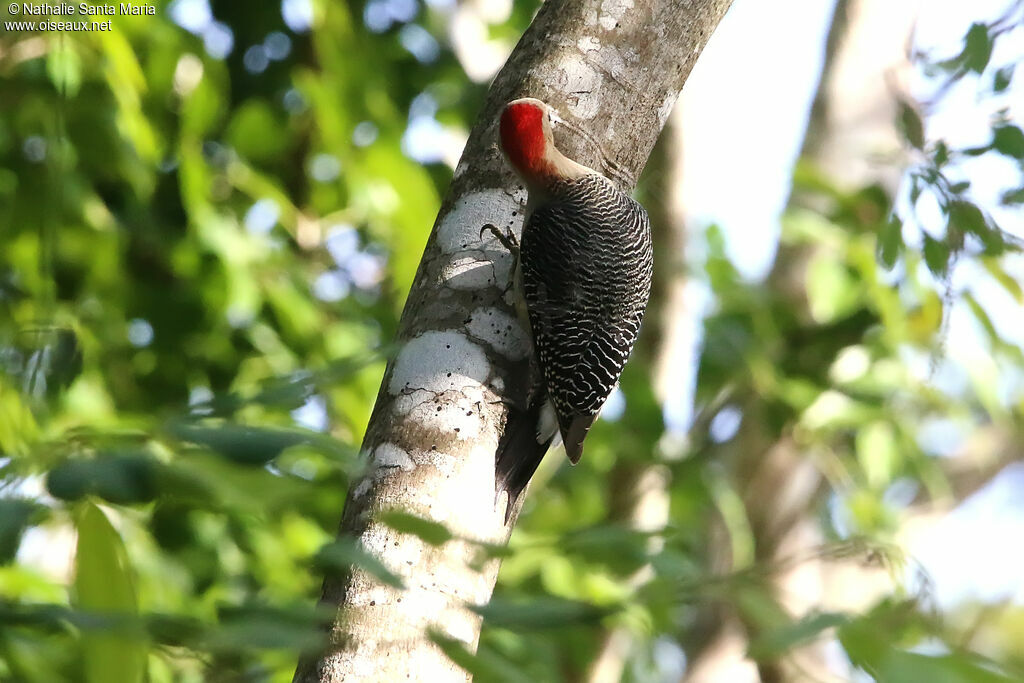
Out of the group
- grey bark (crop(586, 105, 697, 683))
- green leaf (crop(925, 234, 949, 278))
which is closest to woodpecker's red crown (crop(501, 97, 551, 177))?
green leaf (crop(925, 234, 949, 278))

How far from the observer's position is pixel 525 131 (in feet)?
9.12

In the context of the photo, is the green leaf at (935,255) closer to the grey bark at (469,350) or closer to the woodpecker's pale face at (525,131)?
the grey bark at (469,350)

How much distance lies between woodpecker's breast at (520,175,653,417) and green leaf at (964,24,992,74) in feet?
3.40

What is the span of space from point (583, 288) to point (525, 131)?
88 cm

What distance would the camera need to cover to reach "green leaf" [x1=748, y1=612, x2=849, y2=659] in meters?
0.99

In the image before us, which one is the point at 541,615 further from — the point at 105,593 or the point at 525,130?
the point at 525,130

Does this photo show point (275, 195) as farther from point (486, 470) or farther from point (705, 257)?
point (486, 470)

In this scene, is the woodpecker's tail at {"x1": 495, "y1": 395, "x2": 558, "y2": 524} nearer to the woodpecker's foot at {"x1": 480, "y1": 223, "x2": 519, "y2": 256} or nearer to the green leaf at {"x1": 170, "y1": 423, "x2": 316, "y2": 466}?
the woodpecker's foot at {"x1": 480, "y1": 223, "x2": 519, "y2": 256}

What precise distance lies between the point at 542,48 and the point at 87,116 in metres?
2.04

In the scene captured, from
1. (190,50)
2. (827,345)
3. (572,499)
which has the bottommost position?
(572,499)

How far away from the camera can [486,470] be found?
2.35 m

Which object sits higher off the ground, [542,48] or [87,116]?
[542,48]

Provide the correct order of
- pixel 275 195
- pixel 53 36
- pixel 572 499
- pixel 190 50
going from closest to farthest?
pixel 53 36, pixel 190 50, pixel 275 195, pixel 572 499

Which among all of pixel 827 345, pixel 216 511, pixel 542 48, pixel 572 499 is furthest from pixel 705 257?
pixel 216 511
